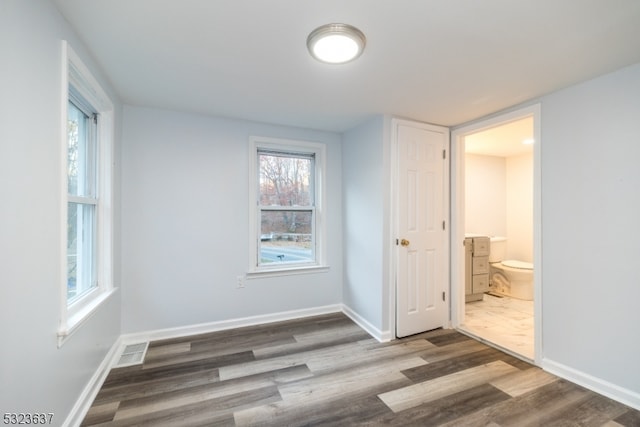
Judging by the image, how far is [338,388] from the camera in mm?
1965

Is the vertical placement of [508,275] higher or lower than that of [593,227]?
lower

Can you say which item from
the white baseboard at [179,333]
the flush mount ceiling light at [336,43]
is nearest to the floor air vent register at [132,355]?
the white baseboard at [179,333]

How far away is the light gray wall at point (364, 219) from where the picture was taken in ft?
9.11

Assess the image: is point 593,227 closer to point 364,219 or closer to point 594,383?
point 594,383

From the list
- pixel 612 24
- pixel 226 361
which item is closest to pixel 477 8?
pixel 612 24

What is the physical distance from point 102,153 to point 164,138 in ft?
2.06

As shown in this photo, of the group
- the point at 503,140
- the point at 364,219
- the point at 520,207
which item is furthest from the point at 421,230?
the point at 520,207

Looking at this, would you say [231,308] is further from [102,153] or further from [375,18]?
[375,18]

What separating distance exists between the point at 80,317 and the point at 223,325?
147 cm

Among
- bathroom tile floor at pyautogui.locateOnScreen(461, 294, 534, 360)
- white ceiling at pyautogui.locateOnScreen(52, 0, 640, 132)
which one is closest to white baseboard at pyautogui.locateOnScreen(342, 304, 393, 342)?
bathroom tile floor at pyautogui.locateOnScreen(461, 294, 534, 360)

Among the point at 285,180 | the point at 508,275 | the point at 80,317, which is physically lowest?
the point at 508,275

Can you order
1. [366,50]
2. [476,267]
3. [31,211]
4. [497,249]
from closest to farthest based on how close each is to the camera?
[31,211], [366,50], [476,267], [497,249]

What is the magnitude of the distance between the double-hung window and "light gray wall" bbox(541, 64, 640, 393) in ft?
7.34

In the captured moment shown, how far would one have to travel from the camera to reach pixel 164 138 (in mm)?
2689
